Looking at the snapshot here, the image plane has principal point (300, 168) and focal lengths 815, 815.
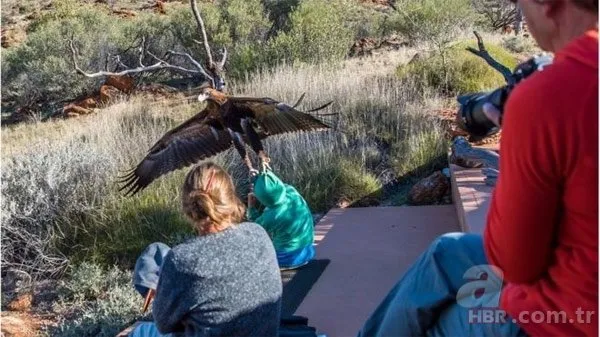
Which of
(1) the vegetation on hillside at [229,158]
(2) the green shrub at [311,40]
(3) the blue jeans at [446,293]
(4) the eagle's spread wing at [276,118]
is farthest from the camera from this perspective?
(2) the green shrub at [311,40]

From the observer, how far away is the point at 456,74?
9.71 meters

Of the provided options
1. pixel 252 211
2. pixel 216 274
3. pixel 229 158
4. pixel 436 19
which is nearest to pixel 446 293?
pixel 216 274

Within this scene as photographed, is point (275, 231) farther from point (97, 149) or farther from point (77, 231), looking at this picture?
point (97, 149)

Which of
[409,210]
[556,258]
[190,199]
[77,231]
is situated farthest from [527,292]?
[77,231]

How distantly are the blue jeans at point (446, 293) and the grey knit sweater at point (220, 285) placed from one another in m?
0.58

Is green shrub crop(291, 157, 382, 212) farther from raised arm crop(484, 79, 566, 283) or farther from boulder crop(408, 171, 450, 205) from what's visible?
raised arm crop(484, 79, 566, 283)

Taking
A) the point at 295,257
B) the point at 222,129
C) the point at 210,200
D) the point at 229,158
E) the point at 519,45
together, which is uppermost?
the point at 210,200

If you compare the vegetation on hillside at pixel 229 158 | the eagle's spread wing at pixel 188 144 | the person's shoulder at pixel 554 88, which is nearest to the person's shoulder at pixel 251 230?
the person's shoulder at pixel 554 88

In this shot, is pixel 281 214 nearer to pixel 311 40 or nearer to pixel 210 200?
pixel 210 200

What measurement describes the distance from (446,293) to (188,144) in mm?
3310

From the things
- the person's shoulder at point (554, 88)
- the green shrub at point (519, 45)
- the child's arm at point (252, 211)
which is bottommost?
the green shrub at point (519, 45)

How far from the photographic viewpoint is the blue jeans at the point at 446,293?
1993 millimetres

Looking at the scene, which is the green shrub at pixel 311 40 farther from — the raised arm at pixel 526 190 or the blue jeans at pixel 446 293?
the raised arm at pixel 526 190

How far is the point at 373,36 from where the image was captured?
18984 millimetres
